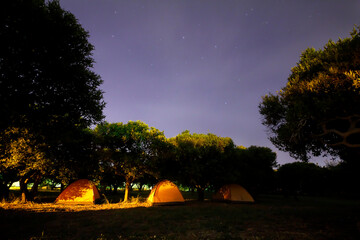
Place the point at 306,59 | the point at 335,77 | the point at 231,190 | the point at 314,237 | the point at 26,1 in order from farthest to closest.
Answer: the point at 231,190 < the point at 306,59 < the point at 335,77 < the point at 26,1 < the point at 314,237

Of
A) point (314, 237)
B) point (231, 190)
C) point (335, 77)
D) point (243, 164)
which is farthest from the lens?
point (243, 164)

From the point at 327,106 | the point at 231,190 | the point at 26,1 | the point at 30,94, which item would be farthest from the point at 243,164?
the point at 26,1

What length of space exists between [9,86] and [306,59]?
Answer: 1881 centimetres

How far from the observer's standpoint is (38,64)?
11.9m

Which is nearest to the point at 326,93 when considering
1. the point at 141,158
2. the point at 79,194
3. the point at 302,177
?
the point at 141,158

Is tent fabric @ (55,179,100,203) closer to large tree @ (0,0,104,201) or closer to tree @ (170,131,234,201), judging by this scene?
large tree @ (0,0,104,201)

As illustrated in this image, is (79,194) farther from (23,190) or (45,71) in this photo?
(45,71)

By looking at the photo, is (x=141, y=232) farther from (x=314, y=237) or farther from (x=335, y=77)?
(x=335, y=77)

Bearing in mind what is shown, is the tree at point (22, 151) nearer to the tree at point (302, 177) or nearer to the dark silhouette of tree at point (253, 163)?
the dark silhouette of tree at point (253, 163)

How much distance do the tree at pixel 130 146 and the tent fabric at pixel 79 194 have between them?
357 centimetres

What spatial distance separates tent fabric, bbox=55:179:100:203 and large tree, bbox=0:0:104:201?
10588 mm

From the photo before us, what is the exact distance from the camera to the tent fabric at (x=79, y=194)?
73.1ft

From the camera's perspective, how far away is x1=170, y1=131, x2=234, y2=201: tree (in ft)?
85.6

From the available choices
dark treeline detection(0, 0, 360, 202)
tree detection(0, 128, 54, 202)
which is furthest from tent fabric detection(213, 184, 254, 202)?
tree detection(0, 128, 54, 202)
